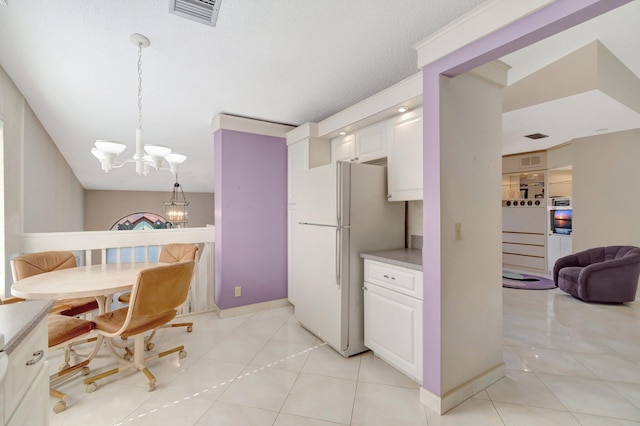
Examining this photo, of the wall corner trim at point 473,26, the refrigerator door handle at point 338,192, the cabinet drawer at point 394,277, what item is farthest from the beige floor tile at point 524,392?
the wall corner trim at point 473,26

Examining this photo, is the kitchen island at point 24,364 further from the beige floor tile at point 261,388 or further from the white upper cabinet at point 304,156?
the white upper cabinet at point 304,156

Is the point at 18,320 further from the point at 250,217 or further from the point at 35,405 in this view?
the point at 250,217

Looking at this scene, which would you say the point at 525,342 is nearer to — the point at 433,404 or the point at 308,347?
the point at 433,404

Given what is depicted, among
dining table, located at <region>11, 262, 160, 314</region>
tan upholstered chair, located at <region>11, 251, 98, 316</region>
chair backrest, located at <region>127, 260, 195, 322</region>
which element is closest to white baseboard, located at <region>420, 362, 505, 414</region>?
chair backrest, located at <region>127, 260, 195, 322</region>

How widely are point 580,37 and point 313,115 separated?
2353 millimetres

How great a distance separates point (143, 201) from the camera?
723cm

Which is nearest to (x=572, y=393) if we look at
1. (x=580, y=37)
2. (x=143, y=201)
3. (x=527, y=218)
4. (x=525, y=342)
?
(x=525, y=342)

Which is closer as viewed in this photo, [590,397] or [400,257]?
[590,397]

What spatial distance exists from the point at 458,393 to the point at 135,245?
323 cm

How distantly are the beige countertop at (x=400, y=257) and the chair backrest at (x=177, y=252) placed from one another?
5.41ft

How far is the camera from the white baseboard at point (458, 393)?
1.80m

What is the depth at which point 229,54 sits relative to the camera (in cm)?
212

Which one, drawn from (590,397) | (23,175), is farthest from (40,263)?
(590,397)

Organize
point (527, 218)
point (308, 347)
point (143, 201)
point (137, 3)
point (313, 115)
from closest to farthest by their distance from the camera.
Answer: point (137, 3)
point (308, 347)
point (313, 115)
point (527, 218)
point (143, 201)
